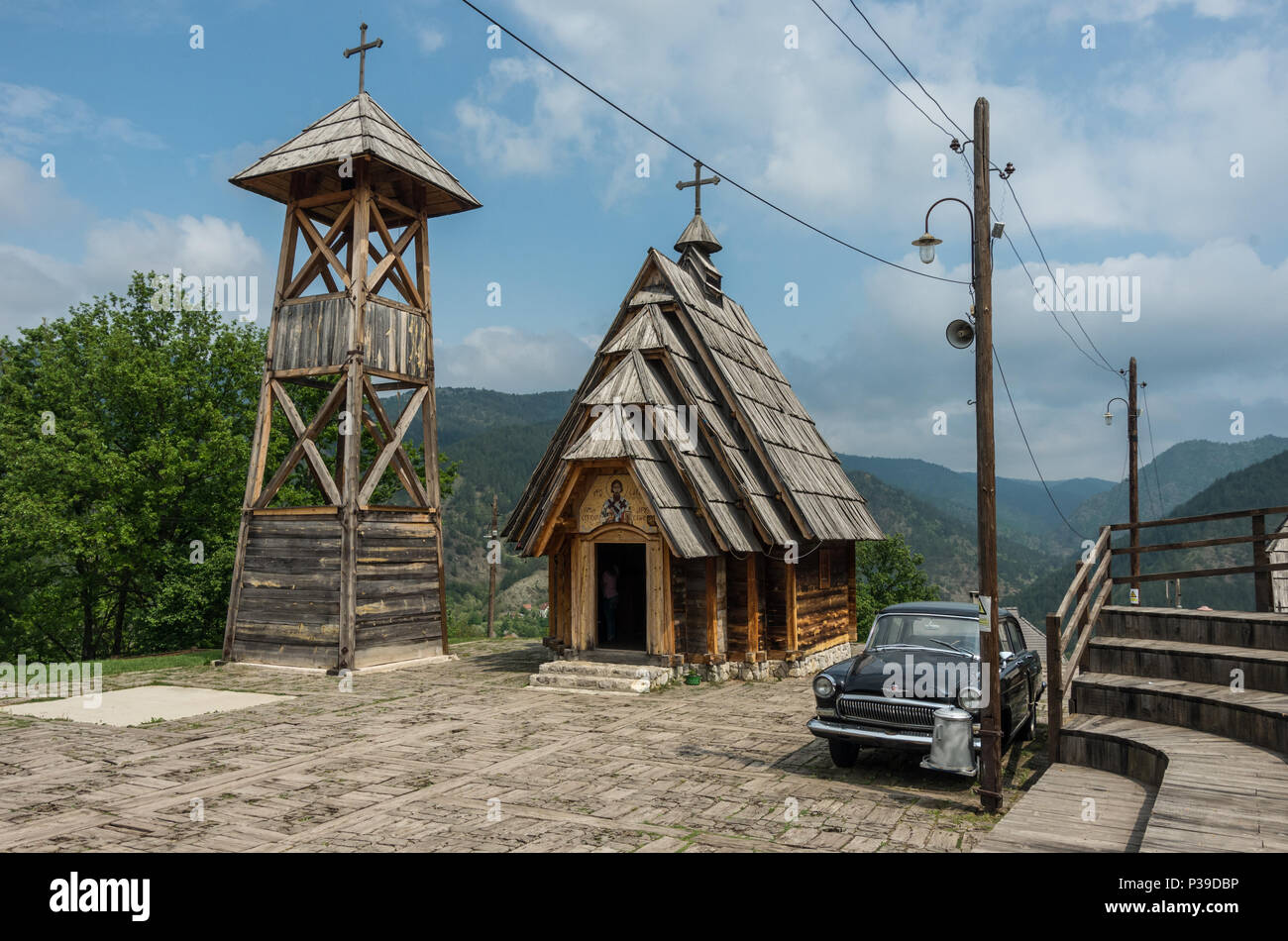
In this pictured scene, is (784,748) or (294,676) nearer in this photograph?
(784,748)

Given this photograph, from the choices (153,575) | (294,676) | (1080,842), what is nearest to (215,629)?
(153,575)

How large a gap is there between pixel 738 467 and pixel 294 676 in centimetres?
1003

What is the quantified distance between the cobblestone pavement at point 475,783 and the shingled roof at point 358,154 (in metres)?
11.7

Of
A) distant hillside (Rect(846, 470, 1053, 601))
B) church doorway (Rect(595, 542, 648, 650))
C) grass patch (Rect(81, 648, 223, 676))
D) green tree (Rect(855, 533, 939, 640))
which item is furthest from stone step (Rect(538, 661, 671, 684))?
distant hillside (Rect(846, 470, 1053, 601))

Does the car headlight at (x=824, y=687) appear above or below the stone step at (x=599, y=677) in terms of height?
above

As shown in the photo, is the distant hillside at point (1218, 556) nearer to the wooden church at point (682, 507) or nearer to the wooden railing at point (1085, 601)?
the wooden church at point (682, 507)

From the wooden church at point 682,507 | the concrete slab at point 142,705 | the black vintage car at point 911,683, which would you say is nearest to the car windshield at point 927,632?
the black vintage car at point 911,683

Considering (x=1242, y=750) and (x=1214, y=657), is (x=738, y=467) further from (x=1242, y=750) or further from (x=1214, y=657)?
(x=1242, y=750)

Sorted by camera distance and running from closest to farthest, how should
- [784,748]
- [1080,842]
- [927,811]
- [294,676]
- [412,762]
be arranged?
[1080,842] → [927,811] → [412,762] → [784,748] → [294,676]

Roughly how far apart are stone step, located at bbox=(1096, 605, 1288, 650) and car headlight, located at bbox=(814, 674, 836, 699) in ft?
18.8

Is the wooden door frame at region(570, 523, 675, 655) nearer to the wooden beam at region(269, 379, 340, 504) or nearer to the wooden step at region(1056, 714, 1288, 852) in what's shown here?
the wooden beam at region(269, 379, 340, 504)

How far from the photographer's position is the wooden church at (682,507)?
654 inches

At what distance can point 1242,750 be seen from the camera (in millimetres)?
8320

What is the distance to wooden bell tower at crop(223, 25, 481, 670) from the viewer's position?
714 inches
